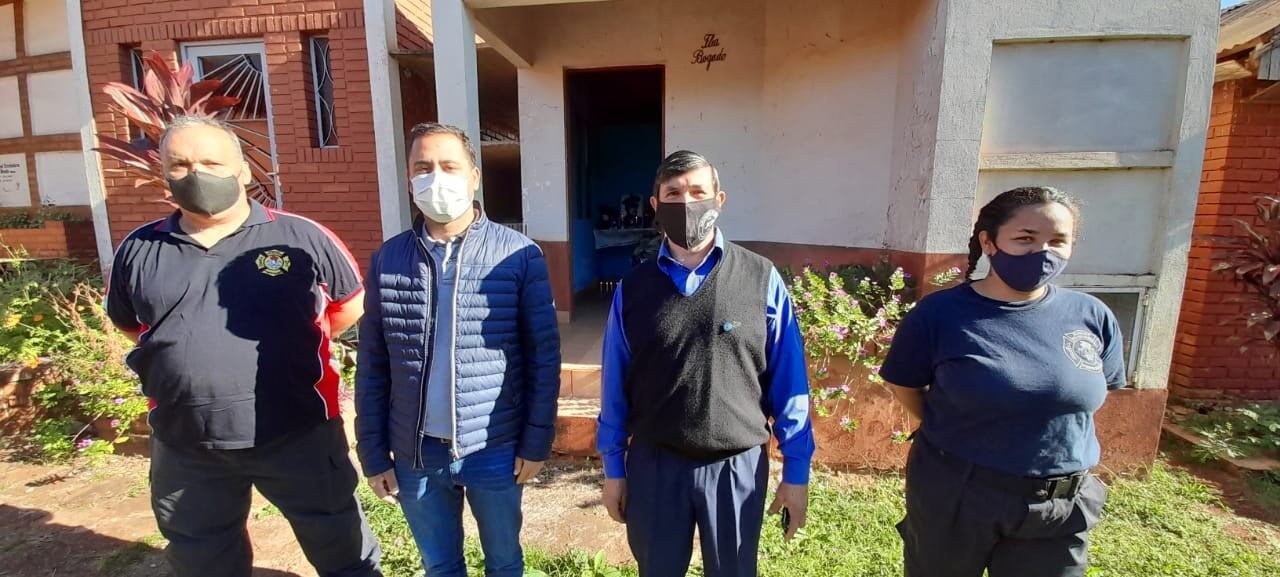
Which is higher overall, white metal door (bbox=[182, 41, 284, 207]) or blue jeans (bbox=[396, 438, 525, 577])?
white metal door (bbox=[182, 41, 284, 207])

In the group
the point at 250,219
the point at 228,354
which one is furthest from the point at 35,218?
the point at 228,354

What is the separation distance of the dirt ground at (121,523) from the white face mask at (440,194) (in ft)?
6.25

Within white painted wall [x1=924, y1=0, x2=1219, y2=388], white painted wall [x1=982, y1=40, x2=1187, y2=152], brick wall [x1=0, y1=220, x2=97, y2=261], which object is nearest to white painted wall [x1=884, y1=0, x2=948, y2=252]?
white painted wall [x1=924, y1=0, x2=1219, y2=388]

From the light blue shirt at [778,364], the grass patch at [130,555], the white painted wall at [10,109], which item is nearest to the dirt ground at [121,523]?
the grass patch at [130,555]

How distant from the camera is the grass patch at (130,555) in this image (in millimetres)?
2646

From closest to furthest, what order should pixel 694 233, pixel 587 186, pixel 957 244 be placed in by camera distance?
pixel 694 233 < pixel 957 244 < pixel 587 186

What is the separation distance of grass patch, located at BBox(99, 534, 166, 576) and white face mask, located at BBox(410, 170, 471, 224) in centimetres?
264

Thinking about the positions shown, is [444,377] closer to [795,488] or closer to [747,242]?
[795,488]

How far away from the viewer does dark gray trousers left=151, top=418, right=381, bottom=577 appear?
1.89 m

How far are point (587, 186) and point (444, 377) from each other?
18.9 ft

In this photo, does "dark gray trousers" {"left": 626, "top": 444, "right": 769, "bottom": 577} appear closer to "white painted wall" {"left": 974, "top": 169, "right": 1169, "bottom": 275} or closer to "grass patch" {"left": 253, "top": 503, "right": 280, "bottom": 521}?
"grass patch" {"left": 253, "top": 503, "right": 280, "bottom": 521}

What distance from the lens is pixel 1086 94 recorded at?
325cm

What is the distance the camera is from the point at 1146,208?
3307mm

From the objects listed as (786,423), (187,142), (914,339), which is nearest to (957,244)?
(914,339)
